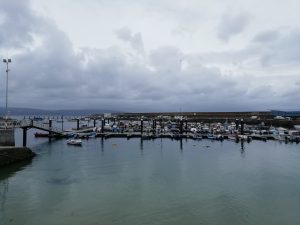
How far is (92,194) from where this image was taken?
2566cm

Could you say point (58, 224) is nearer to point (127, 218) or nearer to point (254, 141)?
point (127, 218)

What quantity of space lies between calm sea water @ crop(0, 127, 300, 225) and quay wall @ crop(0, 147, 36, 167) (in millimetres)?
1331

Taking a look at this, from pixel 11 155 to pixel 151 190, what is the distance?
19381 mm

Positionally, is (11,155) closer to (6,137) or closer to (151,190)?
(6,137)

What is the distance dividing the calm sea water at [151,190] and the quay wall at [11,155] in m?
1.33

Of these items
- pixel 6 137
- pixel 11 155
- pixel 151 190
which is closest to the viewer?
pixel 151 190

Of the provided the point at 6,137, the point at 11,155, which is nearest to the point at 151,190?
the point at 11,155

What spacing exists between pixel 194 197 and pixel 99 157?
76.2 feet

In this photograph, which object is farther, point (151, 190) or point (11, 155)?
point (11, 155)

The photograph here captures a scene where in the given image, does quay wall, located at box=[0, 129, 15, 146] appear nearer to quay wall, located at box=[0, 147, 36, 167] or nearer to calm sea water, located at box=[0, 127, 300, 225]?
quay wall, located at box=[0, 147, 36, 167]

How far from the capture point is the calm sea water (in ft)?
68.3

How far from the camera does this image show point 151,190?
26953 mm

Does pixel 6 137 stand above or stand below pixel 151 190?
above

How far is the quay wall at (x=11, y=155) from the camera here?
36.2 meters
